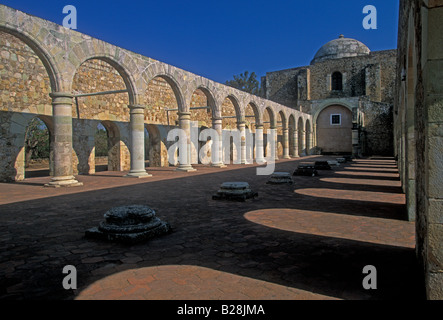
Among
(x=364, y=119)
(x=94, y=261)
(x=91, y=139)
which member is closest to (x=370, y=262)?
(x=94, y=261)

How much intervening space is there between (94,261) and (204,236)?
1.35 m

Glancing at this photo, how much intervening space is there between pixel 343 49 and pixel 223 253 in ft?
138

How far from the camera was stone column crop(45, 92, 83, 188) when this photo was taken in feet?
30.0

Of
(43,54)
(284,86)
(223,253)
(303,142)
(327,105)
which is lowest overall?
(223,253)

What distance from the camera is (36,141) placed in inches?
822

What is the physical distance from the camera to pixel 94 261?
3234 mm

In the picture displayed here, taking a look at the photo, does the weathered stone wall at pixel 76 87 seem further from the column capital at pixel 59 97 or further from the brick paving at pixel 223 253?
the brick paving at pixel 223 253

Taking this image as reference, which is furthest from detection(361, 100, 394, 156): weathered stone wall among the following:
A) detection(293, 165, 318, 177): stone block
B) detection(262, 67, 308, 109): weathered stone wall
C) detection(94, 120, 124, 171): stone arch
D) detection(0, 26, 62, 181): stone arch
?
detection(0, 26, 62, 181): stone arch

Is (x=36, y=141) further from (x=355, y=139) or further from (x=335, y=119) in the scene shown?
(x=335, y=119)

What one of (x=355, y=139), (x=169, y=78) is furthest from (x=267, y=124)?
(x=169, y=78)

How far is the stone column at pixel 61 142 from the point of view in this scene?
9.16 metres

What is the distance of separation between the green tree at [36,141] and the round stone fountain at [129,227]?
1787cm

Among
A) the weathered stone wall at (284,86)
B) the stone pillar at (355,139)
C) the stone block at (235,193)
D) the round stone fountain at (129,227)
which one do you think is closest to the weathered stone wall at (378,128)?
the stone pillar at (355,139)
